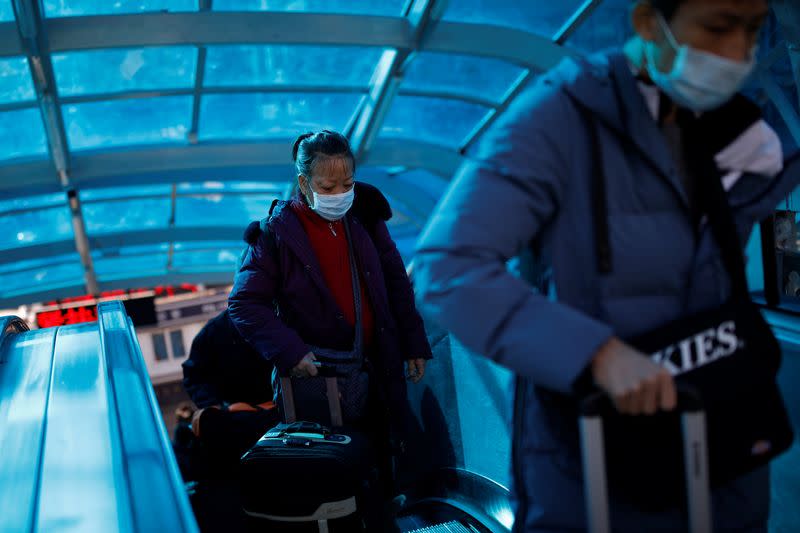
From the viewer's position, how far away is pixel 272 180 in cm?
1781

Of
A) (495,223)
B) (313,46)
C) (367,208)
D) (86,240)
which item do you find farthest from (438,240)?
(86,240)

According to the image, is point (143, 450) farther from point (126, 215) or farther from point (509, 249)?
point (126, 215)

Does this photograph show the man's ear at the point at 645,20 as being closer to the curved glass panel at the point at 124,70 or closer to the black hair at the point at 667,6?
the black hair at the point at 667,6

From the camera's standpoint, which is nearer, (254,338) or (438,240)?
(438,240)

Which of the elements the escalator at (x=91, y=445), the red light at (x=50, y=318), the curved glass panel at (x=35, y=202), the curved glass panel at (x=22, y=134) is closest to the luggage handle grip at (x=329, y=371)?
the escalator at (x=91, y=445)

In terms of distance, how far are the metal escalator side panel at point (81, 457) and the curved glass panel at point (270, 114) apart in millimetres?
12258

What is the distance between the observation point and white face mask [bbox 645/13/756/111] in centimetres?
123

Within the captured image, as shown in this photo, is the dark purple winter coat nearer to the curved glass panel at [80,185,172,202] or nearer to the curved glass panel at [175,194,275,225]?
the curved glass panel at [80,185,172,202]

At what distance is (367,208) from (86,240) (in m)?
19.0

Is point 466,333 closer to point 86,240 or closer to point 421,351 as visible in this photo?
point 421,351

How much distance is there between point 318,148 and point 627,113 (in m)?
1.83

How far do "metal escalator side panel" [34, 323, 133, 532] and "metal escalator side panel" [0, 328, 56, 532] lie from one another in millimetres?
26

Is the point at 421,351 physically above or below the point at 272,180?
below

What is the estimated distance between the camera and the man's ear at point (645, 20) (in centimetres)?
127
